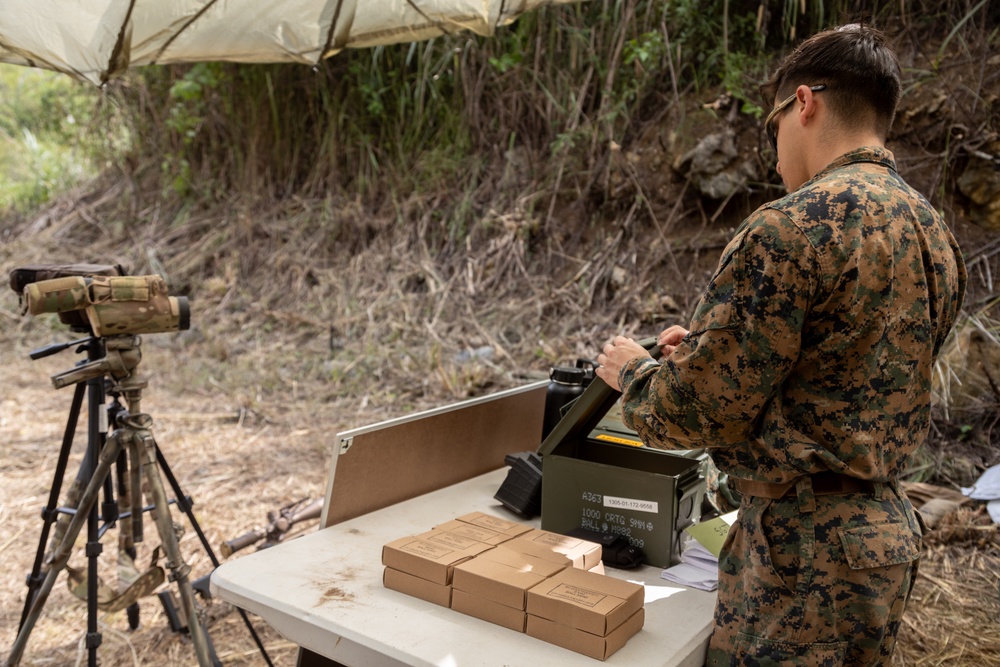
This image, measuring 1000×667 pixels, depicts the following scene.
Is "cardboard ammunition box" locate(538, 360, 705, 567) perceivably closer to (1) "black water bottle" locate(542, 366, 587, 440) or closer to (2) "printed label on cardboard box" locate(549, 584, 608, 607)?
(1) "black water bottle" locate(542, 366, 587, 440)

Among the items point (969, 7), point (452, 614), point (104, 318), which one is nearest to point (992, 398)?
point (969, 7)

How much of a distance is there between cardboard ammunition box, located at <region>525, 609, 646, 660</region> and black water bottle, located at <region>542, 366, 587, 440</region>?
2.95 feet

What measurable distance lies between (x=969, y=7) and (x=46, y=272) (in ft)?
16.5

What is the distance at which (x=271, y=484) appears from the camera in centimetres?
438

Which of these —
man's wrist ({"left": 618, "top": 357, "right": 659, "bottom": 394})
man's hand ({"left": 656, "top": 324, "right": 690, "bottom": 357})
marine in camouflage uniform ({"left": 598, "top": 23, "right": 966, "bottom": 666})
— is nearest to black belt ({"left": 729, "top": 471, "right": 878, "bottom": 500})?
marine in camouflage uniform ({"left": 598, "top": 23, "right": 966, "bottom": 666})

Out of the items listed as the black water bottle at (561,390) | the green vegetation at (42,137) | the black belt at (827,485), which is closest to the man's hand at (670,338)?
the black belt at (827,485)

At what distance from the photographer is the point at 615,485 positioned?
2029 millimetres

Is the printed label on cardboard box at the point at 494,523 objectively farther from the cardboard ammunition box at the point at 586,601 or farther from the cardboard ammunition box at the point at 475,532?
the cardboard ammunition box at the point at 586,601

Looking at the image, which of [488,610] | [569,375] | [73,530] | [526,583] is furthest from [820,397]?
[73,530]

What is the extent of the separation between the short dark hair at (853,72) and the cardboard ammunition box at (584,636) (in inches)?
40.3

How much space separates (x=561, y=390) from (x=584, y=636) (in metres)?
1.02

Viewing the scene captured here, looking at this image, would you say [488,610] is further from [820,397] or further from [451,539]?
[820,397]

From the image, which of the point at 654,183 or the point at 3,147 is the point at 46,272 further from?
the point at 3,147

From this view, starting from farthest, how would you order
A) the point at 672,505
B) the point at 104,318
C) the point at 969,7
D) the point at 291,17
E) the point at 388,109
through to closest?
1. the point at 388,109
2. the point at 969,7
3. the point at 291,17
4. the point at 104,318
5. the point at 672,505
